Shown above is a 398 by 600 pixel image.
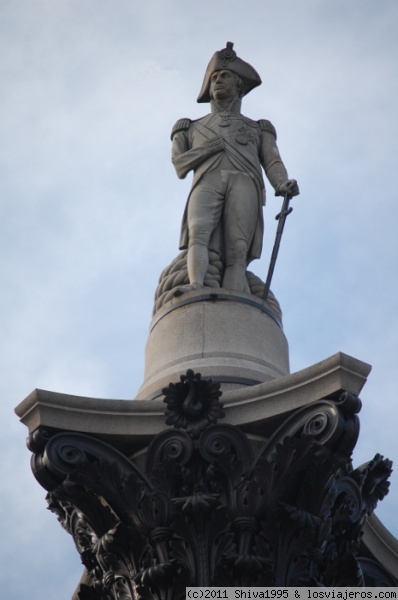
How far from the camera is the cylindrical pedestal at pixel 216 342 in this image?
15664 millimetres

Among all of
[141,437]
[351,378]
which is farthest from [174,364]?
[351,378]

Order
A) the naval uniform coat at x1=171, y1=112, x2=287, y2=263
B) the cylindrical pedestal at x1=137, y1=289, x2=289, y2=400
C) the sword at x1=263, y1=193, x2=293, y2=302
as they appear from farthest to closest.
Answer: the naval uniform coat at x1=171, y1=112, x2=287, y2=263 < the sword at x1=263, y1=193, x2=293, y2=302 < the cylindrical pedestal at x1=137, y1=289, x2=289, y2=400

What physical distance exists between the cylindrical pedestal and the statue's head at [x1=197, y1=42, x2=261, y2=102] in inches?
167

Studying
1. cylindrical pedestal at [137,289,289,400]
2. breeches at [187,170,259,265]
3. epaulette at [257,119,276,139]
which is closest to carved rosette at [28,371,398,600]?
cylindrical pedestal at [137,289,289,400]

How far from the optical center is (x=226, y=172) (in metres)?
18.4

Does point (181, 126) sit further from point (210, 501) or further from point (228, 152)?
point (210, 501)

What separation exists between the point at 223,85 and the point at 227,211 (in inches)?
98.3

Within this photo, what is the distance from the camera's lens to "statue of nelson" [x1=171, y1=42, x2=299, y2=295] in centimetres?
1769

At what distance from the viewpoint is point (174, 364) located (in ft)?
52.5

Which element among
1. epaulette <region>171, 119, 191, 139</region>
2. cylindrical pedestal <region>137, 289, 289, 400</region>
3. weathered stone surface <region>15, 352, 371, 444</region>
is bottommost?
weathered stone surface <region>15, 352, 371, 444</region>

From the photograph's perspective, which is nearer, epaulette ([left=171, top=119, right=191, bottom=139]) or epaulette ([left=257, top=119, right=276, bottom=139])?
epaulette ([left=171, top=119, right=191, bottom=139])

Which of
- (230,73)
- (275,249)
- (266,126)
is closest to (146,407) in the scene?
(275,249)

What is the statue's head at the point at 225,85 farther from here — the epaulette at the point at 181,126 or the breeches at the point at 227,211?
the breeches at the point at 227,211

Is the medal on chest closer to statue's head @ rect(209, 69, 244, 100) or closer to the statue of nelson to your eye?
the statue of nelson
